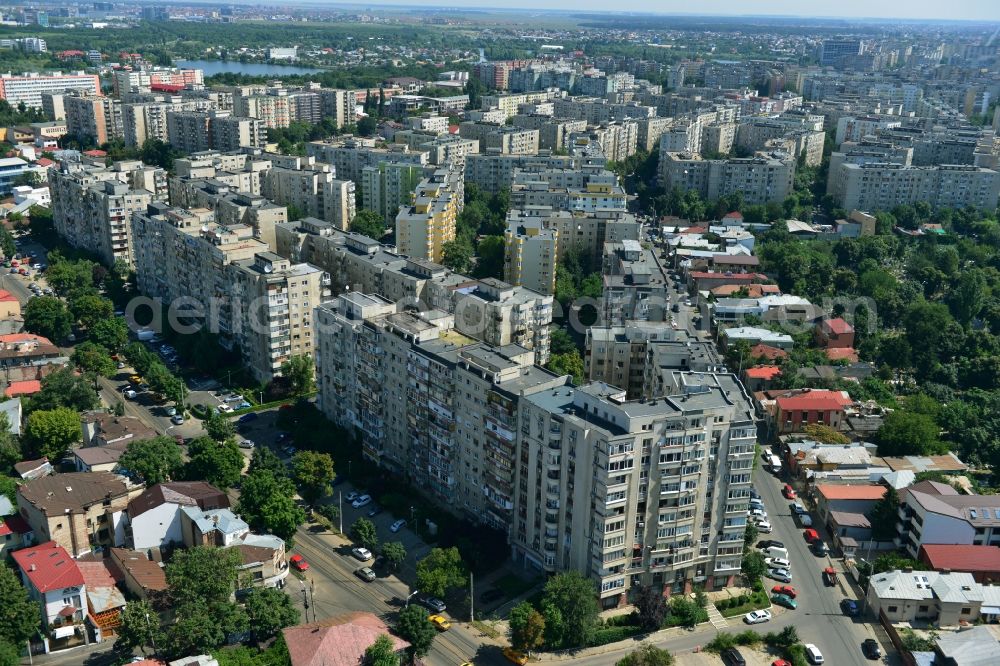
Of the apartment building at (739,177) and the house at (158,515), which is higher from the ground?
the apartment building at (739,177)

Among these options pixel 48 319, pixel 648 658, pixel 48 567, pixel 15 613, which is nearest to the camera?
pixel 648 658

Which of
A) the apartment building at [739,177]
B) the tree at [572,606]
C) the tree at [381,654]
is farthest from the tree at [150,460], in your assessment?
the apartment building at [739,177]

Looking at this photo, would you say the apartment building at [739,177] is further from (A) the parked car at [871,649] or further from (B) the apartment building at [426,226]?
(A) the parked car at [871,649]

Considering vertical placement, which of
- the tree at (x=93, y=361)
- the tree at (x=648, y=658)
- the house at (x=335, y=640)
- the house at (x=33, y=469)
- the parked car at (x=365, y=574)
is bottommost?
the parked car at (x=365, y=574)

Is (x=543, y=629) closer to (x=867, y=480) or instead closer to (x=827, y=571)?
(x=827, y=571)

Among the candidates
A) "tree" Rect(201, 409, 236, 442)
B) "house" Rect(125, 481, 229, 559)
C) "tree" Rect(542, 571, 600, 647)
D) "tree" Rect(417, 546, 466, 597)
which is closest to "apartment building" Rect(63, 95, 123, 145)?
"tree" Rect(201, 409, 236, 442)

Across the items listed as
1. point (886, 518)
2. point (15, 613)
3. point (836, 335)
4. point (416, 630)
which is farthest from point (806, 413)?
point (15, 613)

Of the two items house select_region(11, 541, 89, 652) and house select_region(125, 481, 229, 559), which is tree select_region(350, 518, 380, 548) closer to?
house select_region(125, 481, 229, 559)

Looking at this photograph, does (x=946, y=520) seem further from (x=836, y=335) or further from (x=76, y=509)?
(x=76, y=509)
